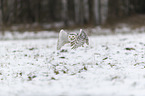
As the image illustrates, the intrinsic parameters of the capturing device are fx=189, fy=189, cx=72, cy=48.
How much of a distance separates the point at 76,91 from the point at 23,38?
10.0m

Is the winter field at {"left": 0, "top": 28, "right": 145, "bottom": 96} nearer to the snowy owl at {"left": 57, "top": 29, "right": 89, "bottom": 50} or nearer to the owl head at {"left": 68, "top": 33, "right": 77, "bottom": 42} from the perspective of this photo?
the snowy owl at {"left": 57, "top": 29, "right": 89, "bottom": 50}

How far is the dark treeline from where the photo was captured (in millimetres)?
16719

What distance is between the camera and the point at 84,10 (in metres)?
16.8

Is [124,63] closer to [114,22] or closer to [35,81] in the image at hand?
[35,81]

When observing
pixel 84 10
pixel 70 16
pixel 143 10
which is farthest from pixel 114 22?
pixel 143 10

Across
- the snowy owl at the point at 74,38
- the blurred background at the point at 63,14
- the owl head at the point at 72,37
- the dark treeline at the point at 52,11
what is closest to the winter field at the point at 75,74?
the snowy owl at the point at 74,38

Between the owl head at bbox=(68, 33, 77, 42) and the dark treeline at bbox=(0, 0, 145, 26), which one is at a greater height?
the dark treeline at bbox=(0, 0, 145, 26)

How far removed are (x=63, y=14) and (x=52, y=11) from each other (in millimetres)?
1632

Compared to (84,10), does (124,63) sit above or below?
below

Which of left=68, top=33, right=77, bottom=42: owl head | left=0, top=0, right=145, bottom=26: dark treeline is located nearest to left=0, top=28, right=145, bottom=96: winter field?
left=68, top=33, right=77, bottom=42: owl head

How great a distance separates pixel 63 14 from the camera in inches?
672

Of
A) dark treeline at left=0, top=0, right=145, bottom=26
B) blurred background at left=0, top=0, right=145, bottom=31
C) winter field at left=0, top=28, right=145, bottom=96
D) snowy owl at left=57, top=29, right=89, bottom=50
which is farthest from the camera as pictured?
dark treeline at left=0, top=0, right=145, bottom=26

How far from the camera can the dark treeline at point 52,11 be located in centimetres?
1672

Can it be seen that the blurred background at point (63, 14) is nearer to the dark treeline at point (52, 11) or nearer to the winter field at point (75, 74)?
the dark treeline at point (52, 11)
